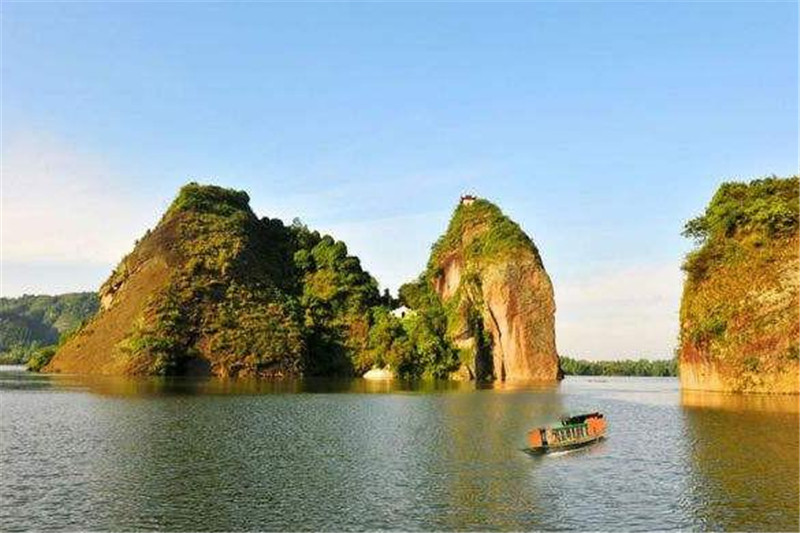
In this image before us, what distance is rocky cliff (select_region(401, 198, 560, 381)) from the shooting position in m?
140

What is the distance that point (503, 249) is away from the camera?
484ft

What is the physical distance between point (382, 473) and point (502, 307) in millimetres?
116259

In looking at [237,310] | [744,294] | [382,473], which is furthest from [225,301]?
[382,473]

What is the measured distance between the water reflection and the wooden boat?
16.6 feet

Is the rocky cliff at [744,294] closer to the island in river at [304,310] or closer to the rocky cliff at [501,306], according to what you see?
the rocky cliff at [501,306]

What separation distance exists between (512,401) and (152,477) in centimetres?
4555

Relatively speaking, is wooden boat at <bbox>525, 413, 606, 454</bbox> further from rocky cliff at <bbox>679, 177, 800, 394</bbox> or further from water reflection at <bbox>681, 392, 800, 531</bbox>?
rocky cliff at <bbox>679, 177, 800, 394</bbox>

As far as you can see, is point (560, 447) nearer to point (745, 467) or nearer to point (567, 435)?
point (567, 435)

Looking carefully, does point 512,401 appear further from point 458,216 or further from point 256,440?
point 458,216

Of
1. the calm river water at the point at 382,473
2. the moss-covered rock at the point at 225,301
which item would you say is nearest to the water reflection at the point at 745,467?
the calm river water at the point at 382,473

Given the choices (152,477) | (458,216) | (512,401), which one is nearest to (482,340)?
(458,216)

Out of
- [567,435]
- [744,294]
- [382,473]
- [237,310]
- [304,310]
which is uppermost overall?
A: [304,310]

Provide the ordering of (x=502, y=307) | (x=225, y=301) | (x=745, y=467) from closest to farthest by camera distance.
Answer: (x=745, y=467) → (x=502, y=307) → (x=225, y=301)

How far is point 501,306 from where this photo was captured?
144 m
